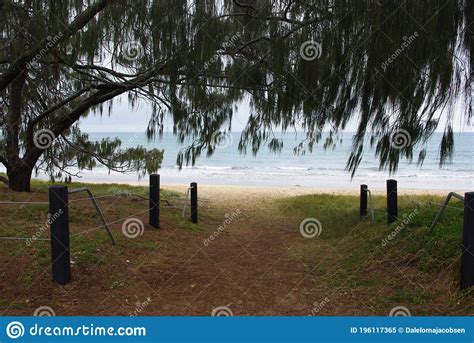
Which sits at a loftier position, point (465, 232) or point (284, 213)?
point (465, 232)

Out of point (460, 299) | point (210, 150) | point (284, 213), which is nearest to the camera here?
point (460, 299)

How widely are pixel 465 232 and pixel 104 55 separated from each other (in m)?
4.53

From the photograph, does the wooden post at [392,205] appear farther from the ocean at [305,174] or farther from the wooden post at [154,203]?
the ocean at [305,174]

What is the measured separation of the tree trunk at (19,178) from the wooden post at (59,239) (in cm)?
444

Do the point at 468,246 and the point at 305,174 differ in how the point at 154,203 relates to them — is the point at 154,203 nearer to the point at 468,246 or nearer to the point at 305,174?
the point at 468,246

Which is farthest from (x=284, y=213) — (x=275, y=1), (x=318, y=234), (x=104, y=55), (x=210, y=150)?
(x=275, y=1)

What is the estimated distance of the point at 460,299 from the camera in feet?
9.98

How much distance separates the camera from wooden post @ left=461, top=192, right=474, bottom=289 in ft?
10.1

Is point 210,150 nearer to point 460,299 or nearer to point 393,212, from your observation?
point 393,212

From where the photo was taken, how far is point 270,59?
4.05 meters

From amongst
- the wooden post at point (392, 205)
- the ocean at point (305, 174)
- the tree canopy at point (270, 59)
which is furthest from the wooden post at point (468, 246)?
the ocean at point (305, 174)

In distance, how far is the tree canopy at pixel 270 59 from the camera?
3195 millimetres

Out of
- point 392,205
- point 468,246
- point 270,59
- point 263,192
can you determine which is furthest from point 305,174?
point 468,246

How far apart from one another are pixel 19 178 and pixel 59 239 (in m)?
4.59
